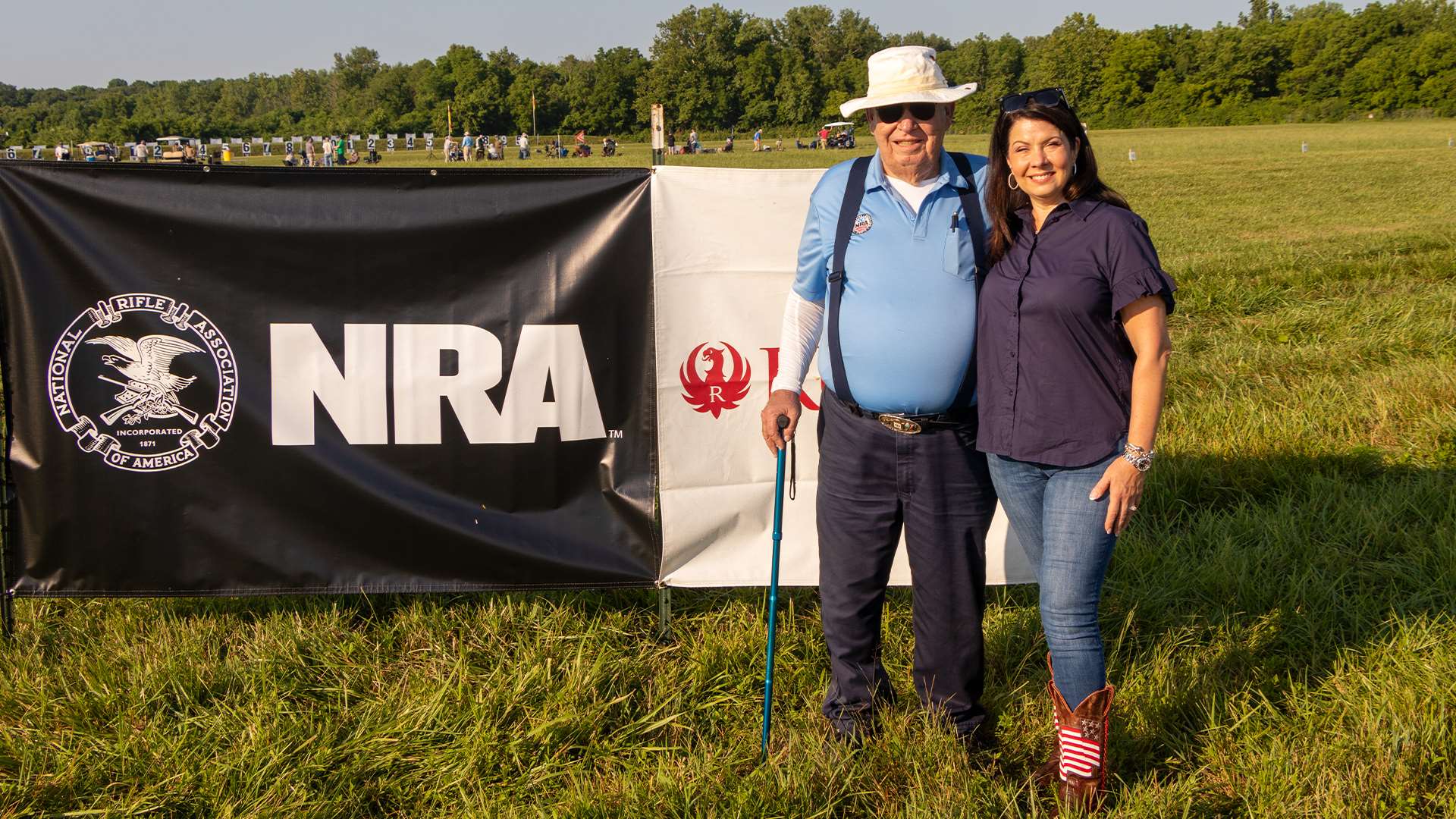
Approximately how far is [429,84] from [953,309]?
152 m

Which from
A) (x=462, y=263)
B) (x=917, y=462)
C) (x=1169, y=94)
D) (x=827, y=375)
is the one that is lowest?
(x=917, y=462)

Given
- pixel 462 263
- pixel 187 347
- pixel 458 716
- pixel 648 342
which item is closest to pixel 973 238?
pixel 648 342

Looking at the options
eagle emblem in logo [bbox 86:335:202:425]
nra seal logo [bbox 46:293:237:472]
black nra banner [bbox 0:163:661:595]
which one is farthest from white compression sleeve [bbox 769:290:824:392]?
eagle emblem in logo [bbox 86:335:202:425]

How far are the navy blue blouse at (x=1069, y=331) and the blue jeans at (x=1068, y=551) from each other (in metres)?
0.08

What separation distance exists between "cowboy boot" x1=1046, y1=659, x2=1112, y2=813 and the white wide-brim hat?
1676 mm

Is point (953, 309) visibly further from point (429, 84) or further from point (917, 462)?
point (429, 84)

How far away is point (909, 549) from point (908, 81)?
1.38 meters

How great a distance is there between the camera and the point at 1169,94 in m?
107

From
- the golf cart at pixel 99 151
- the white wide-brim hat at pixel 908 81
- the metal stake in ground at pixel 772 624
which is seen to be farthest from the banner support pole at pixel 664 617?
the golf cart at pixel 99 151

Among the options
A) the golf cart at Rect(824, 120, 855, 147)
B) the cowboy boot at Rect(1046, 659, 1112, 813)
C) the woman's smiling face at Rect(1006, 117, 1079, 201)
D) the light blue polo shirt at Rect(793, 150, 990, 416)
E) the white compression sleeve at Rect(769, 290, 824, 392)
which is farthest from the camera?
Result: the golf cart at Rect(824, 120, 855, 147)

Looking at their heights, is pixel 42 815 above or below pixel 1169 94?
below

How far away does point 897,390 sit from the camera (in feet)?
10.4

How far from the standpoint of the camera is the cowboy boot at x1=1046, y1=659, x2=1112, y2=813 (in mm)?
2986

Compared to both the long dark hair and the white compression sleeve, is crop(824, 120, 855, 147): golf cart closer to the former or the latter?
the white compression sleeve
